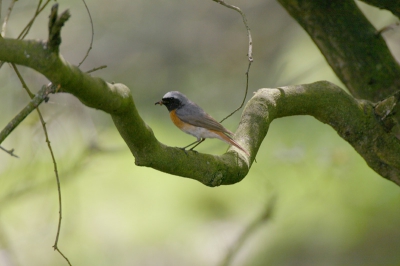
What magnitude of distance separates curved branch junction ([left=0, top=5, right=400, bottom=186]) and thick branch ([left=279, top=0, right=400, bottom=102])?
569mm

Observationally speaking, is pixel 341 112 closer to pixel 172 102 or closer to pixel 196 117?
pixel 196 117

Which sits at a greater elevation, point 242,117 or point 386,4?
point 386,4

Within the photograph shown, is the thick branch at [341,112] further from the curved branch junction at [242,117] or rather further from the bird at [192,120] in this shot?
the bird at [192,120]

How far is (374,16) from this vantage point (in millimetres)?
8750

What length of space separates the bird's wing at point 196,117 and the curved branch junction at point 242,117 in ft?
1.68

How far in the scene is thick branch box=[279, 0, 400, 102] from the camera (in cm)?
411

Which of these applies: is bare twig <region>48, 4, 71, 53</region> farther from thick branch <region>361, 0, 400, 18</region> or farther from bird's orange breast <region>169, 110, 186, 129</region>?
thick branch <region>361, 0, 400, 18</region>

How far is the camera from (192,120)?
4023 mm

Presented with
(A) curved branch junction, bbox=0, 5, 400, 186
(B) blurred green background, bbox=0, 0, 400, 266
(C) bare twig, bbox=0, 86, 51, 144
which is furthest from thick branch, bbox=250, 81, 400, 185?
(C) bare twig, bbox=0, 86, 51, 144

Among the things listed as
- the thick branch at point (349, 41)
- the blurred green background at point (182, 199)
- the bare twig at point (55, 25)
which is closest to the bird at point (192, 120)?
the thick branch at point (349, 41)

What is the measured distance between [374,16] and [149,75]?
4.86 metres

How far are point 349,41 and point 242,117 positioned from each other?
4.87 ft

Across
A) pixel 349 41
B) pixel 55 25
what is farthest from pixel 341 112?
pixel 55 25

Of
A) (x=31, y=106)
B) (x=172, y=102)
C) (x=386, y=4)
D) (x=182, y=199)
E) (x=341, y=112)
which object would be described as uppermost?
(x=31, y=106)
